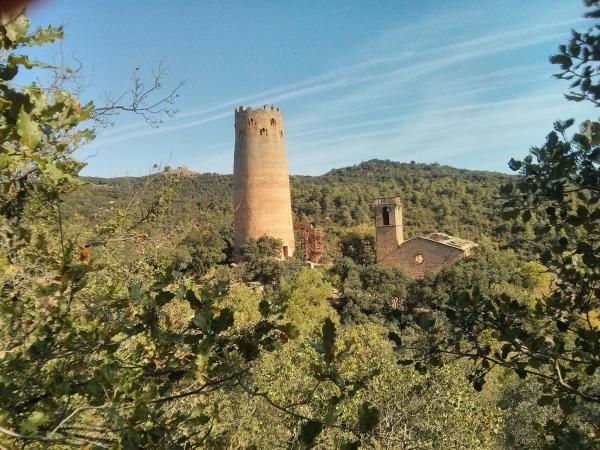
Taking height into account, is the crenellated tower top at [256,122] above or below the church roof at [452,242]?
above

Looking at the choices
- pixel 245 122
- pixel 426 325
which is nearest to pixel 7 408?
pixel 426 325

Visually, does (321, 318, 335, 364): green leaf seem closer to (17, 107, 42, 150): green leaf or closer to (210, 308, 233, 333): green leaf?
(210, 308, 233, 333): green leaf

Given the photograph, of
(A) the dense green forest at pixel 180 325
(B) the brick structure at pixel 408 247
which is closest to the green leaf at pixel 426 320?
(A) the dense green forest at pixel 180 325

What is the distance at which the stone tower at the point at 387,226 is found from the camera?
22219mm

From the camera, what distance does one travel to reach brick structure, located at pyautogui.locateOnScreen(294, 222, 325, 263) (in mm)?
24078

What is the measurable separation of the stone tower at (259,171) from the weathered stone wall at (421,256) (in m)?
5.17

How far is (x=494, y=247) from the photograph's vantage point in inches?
883

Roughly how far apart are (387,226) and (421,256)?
2.10 meters

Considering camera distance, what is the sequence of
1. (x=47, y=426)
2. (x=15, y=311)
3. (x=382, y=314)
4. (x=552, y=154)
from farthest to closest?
(x=382, y=314), (x=552, y=154), (x=15, y=311), (x=47, y=426)

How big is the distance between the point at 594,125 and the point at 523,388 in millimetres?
9581

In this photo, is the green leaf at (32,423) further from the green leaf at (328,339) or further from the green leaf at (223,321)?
the green leaf at (328,339)

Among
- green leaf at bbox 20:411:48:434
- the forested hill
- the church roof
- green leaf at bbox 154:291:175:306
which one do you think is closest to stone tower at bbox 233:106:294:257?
the forested hill

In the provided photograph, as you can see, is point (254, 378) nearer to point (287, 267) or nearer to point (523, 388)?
point (523, 388)

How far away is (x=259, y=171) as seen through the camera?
70.8ft
